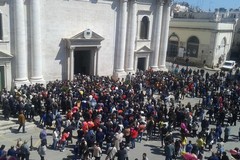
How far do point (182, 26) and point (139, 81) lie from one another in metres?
24.2

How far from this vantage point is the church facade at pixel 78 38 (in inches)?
927

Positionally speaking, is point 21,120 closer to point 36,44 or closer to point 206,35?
point 36,44

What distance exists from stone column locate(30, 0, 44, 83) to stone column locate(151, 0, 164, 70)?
48.0ft

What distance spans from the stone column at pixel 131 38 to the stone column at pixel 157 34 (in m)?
3.47

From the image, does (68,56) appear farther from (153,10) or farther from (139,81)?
(153,10)

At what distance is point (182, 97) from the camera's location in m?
28.5

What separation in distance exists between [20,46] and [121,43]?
1125 cm

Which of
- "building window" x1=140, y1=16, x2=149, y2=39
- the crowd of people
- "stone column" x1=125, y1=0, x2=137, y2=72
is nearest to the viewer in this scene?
the crowd of people

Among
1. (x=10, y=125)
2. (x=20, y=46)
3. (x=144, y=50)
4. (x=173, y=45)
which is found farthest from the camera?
(x=173, y=45)

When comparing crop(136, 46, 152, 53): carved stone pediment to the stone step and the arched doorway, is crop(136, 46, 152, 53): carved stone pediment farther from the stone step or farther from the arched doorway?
the arched doorway

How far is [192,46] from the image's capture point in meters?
48.7

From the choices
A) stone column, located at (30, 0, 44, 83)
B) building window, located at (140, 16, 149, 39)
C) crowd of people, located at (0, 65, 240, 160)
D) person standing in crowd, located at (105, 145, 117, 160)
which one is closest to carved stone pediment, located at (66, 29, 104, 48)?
stone column, located at (30, 0, 44, 83)

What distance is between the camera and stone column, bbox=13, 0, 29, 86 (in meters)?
22.9

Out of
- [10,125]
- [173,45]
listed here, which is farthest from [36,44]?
[173,45]
